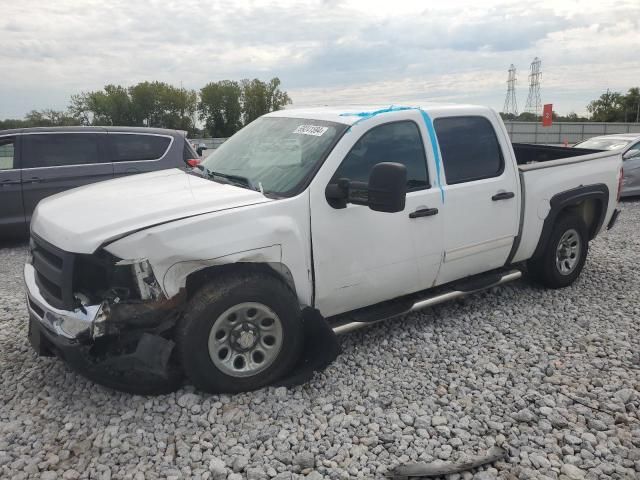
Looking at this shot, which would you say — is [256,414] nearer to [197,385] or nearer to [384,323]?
[197,385]

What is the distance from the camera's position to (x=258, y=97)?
81.9 m

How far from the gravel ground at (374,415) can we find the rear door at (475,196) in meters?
0.63

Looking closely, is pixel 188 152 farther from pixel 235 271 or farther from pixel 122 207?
pixel 235 271

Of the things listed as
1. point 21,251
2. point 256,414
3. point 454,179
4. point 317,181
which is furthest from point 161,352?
point 21,251

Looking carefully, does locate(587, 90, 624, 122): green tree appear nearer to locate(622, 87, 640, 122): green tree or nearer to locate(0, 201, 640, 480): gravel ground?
locate(622, 87, 640, 122): green tree

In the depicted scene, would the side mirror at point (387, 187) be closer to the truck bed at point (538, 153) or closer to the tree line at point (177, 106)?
the truck bed at point (538, 153)

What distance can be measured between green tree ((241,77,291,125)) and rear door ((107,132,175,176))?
72859 mm

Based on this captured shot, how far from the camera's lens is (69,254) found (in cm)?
309

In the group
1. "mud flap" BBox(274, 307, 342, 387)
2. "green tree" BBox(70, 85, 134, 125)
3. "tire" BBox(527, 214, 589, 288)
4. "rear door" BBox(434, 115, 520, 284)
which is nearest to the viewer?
"mud flap" BBox(274, 307, 342, 387)

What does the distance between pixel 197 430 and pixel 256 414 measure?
0.36 m

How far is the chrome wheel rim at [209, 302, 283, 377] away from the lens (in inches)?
131

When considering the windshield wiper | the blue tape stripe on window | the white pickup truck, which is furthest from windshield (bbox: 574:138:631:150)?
the windshield wiper

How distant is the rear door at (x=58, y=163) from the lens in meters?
7.67

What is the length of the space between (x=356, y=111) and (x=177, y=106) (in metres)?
74.3
